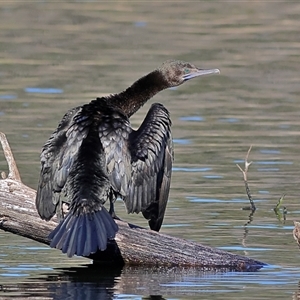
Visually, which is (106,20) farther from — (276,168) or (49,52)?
(276,168)

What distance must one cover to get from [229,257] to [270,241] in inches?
44.8

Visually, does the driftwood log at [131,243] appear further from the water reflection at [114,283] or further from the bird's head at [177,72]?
the bird's head at [177,72]

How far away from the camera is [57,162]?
827 centimetres

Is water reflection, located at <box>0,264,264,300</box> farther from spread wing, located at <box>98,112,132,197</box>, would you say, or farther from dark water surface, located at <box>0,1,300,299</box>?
spread wing, located at <box>98,112,132,197</box>

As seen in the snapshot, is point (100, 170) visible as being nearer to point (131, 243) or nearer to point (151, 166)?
point (151, 166)

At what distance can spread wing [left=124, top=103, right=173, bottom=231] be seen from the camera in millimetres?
8258

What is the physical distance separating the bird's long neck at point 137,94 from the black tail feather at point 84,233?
1.44 m

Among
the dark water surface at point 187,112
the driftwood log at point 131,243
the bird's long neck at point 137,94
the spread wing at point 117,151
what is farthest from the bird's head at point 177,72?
the driftwood log at point 131,243

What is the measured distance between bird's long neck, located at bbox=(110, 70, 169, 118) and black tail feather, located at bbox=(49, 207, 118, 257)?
1.44 m

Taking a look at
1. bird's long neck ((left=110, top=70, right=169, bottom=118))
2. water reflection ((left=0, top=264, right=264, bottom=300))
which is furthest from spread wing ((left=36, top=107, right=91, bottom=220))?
bird's long neck ((left=110, top=70, right=169, bottom=118))

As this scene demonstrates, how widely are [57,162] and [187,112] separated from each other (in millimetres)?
7786

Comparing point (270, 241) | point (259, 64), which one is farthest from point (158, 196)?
point (259, 64)

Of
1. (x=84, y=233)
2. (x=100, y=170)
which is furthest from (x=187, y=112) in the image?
(x=84, y=233)

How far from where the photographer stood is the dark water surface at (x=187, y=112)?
26.3 feet
